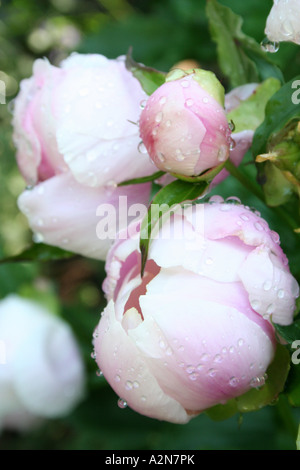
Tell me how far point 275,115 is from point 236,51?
0.32 ft

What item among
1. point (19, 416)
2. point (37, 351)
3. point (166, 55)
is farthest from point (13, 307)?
point (166, 55)

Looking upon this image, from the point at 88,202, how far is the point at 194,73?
13 cm

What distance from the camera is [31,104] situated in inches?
18.7

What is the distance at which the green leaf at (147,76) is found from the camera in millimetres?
422

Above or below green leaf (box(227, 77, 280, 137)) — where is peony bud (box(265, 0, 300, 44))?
above

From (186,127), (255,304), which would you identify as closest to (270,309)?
(255,304)

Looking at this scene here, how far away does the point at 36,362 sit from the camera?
0.85m

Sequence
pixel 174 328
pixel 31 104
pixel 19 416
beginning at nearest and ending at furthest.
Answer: pixel 174 328 → pixel 31 104 → pixel 19 416

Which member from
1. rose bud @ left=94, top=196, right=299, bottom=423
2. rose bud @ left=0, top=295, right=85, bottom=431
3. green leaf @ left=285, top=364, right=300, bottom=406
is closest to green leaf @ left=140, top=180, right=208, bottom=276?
rose bud @ left=94, top=196, right=299, bottom=423

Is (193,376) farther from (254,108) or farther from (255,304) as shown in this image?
(254,108)

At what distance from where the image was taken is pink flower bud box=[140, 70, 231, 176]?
1.22 ft

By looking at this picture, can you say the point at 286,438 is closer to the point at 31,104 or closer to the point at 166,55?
the point at 31,104

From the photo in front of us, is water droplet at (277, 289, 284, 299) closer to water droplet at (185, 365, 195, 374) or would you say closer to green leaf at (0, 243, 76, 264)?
water droplet at (185, 365, 195, 374)

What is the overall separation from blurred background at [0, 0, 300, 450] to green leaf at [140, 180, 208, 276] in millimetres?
143
